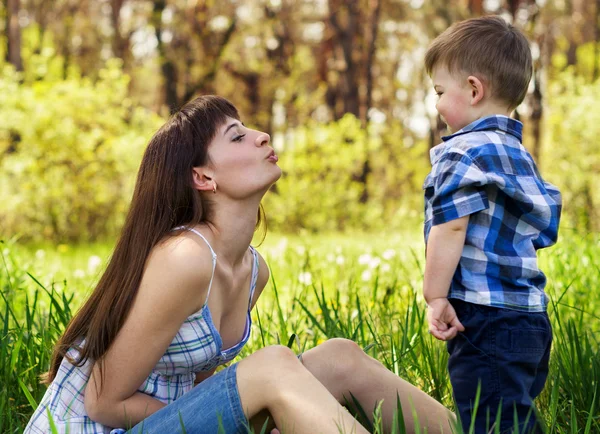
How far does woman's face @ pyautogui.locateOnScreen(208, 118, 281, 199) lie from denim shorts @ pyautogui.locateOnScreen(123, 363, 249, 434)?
518mm

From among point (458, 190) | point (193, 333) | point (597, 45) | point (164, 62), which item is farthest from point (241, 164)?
point (597, 45)

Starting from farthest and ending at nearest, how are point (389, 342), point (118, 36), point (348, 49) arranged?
point (118, 36) → point (348, 49) → point (389, 342)

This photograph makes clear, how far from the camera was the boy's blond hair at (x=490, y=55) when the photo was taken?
215cm

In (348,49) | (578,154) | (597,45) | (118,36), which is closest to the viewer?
(578,154)

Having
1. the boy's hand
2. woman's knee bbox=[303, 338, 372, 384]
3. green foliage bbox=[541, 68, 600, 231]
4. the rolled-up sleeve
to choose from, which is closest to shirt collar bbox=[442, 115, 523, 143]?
the rolled-up sleeve

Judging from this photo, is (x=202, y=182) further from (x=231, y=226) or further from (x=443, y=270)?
(x=443, y=270)

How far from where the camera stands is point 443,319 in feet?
6.81

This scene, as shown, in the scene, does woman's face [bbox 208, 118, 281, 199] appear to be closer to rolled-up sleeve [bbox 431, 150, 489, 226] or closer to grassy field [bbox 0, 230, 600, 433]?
rolled-up sleeve [bbox 431, 150, 489, 226]

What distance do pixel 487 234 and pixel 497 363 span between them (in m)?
0.35

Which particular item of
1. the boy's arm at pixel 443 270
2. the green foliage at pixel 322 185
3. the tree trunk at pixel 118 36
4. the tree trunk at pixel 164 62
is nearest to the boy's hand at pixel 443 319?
the boy's arm at pixel 443 270

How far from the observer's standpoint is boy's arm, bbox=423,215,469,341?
204cm

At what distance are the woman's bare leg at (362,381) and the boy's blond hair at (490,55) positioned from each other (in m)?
0.89

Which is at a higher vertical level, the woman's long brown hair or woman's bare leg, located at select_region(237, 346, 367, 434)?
the woman's long brown hair

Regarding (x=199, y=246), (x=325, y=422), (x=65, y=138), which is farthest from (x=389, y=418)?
(x=65, y=138)
